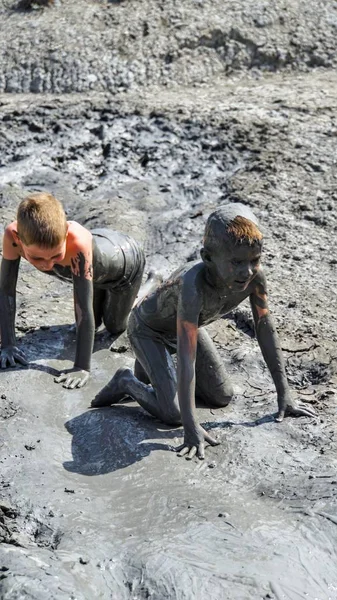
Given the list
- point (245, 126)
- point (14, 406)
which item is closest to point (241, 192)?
point (245, 126)

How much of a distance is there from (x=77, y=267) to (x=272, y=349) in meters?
1.27

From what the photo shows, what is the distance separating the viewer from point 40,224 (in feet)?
17.1

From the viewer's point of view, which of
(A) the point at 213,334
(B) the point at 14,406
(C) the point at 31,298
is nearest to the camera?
(B) the point at 14,406

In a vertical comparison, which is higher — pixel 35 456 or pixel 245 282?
pixel 245 282

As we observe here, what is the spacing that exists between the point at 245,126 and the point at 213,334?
117 inches

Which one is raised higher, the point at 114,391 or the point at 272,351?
the point at 272,351

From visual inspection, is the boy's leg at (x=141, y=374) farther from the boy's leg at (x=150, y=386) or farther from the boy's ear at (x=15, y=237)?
the boy's ear at (x=15, y=237)

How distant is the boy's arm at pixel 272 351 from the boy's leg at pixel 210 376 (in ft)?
1.05

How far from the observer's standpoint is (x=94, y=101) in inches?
357

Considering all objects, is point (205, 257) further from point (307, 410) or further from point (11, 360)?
point (11, 360)

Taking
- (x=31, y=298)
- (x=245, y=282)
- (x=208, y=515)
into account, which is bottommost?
(x=31, y=298)

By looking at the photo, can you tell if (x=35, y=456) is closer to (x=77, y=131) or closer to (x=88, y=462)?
(x=88, y=462)

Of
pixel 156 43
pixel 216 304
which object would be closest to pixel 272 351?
pixel 216 304

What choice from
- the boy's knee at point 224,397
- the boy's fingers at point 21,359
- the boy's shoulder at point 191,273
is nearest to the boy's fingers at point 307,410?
the boy's knee at point 224,397
